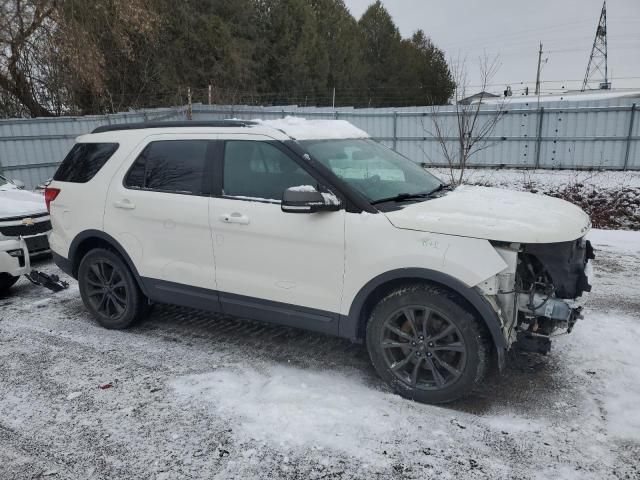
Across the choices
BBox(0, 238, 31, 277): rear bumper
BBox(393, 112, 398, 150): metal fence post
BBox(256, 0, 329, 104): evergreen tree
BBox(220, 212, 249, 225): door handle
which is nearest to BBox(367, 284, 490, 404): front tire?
BBox(220, 212, 249, 225): door handle

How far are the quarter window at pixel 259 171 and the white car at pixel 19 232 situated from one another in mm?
3190

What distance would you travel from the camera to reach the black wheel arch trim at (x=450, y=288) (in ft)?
10.2

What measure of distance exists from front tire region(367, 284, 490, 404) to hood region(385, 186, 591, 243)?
16.8 inches

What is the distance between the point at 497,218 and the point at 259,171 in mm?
1738

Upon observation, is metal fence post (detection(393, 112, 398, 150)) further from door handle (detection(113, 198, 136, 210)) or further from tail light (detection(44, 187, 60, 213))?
door handle (detection(113, 198, 136, 210))

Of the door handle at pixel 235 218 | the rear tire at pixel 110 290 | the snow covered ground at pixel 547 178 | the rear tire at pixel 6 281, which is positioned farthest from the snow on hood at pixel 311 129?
the snow covered ground at pixel 547 178

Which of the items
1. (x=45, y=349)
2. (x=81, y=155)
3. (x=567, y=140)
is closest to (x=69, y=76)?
(x=81, y=155)

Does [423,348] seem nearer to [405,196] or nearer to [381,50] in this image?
[405,196]

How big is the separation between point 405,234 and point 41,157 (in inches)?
538

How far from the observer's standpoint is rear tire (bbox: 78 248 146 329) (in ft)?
15.2

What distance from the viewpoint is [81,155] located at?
495 centimetres

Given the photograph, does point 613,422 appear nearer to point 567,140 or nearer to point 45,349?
point 45,349

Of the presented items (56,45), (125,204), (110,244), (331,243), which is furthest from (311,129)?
(56,45)

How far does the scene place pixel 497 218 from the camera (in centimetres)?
319
